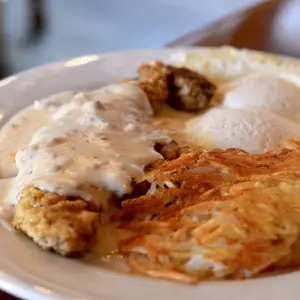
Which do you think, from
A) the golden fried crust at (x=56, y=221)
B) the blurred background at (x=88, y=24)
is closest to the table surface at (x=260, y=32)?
the blurred background at (x=88, y=24)

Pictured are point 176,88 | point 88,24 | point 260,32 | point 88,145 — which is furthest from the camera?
point 88,24

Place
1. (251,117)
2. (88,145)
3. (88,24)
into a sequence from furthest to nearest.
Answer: (88,24) → (251,117) → (88,145)

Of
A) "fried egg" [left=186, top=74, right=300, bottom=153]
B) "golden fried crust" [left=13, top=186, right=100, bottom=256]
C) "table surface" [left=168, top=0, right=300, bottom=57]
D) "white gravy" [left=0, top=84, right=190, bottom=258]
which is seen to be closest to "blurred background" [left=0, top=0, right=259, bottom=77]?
"table surface" [left=168, top=0, right=300, bottom=57]

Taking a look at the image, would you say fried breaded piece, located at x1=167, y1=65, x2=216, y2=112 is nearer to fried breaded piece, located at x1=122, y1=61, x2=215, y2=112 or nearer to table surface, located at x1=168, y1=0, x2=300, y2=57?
fried breaded piece, located at x1=122, y1=61, x2=215, y2=112

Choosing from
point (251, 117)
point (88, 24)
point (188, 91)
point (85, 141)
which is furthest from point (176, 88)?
point (88, 24)

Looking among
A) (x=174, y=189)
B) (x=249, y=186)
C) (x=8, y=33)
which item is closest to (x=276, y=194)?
(x=249, y=186)

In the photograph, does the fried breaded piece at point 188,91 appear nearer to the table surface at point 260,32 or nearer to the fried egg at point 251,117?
the fried egg at point 251,117

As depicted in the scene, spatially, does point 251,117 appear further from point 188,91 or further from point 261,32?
point 261,32
